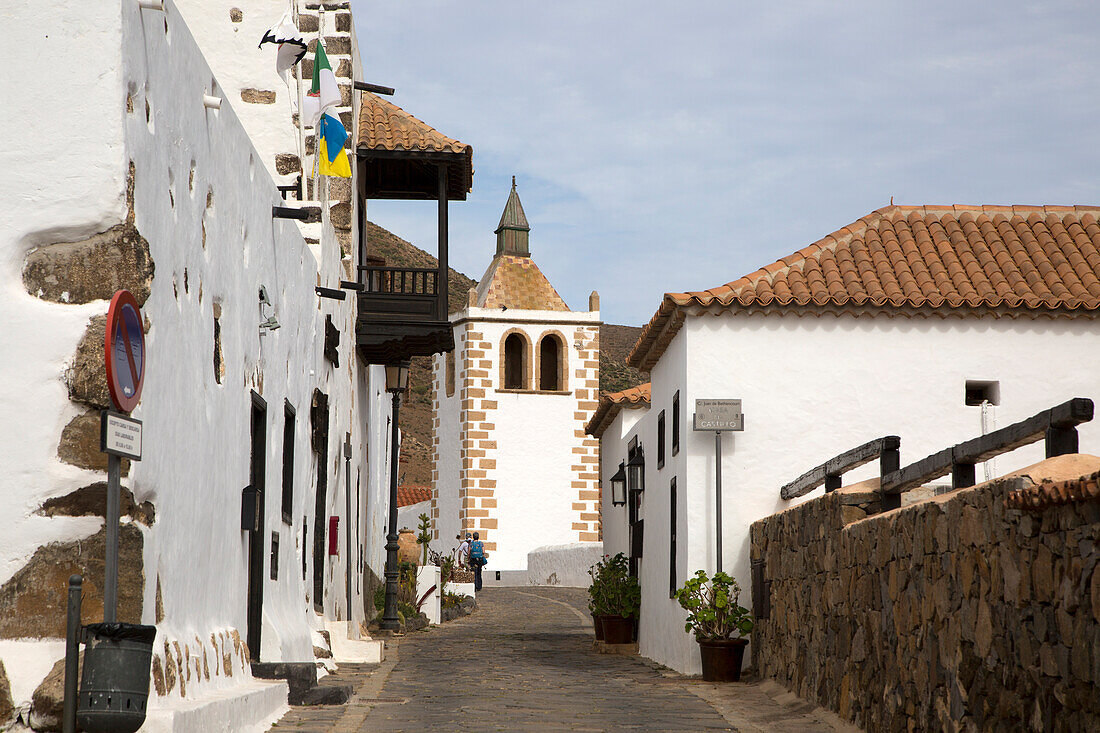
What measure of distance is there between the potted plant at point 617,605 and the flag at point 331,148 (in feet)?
23.6

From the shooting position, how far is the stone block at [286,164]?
46.3 ft

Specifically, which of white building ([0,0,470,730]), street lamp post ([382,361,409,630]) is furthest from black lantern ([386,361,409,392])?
white building ([0,0,470,730])

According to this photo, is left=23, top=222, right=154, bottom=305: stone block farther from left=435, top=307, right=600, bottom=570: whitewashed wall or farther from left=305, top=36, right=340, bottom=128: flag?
left=435, top=307, right=600, bottom=570: whitewashed wall

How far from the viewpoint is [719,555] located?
1322 cm

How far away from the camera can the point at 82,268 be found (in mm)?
5707

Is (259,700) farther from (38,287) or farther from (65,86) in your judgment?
(65,86)

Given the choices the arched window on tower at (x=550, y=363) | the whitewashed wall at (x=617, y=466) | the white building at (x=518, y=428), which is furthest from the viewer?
the arched window on tower at (x=550, y=363)

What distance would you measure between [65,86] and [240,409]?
3.43m

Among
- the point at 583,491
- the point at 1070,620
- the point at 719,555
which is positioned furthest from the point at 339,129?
the point at 583,491

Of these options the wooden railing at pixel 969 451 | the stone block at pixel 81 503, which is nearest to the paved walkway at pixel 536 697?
the wooden railing at pixel 969 451

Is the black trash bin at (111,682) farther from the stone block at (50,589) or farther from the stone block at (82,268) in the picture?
the stone block at (82,268)

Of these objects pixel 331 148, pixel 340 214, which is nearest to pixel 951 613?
pixel 331 148

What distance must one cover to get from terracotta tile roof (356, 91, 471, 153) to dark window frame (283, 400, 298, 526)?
5978 mm

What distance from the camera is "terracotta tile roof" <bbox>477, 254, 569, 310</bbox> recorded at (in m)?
41.1
